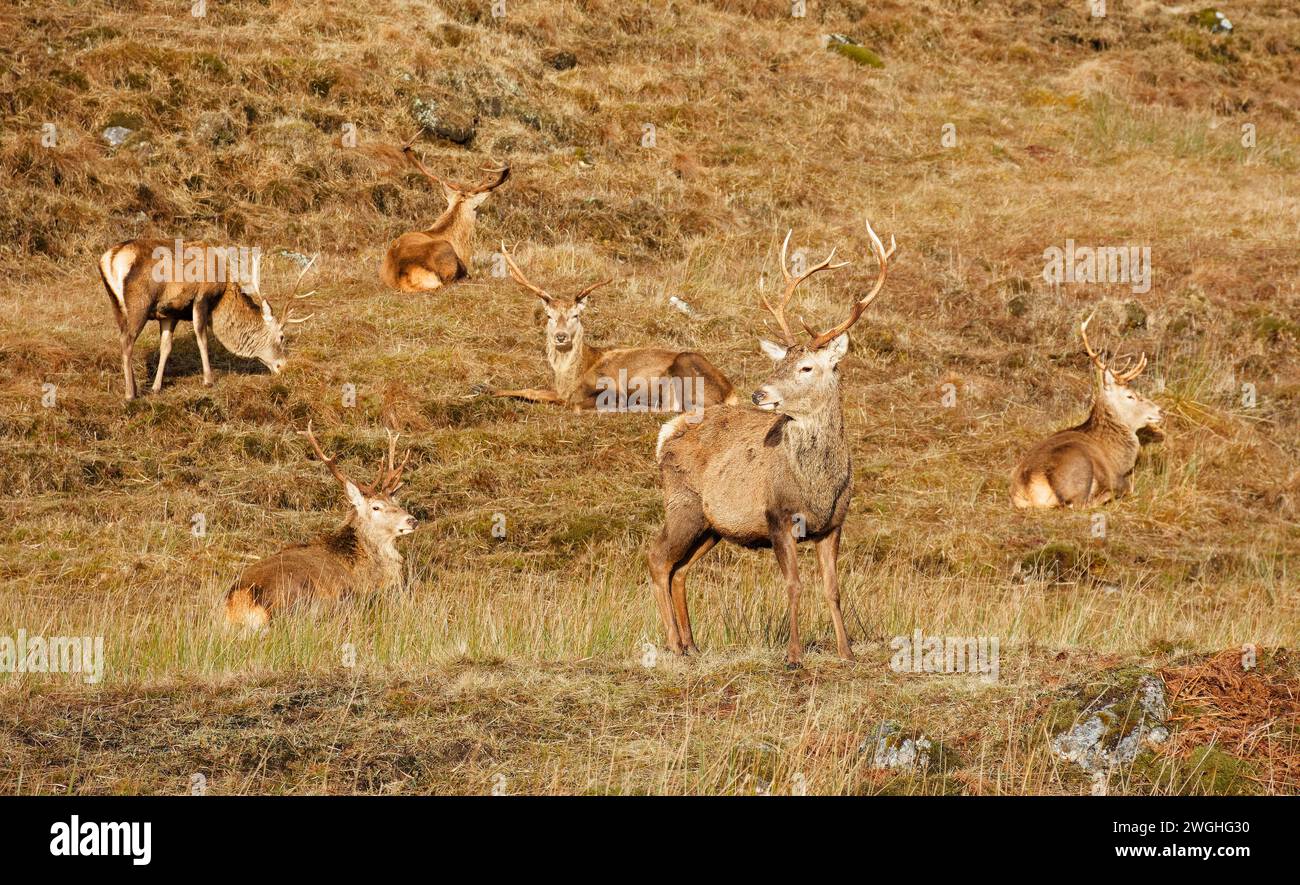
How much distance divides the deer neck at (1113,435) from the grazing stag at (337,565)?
7.67 metres

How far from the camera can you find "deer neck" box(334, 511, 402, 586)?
11.2 meters

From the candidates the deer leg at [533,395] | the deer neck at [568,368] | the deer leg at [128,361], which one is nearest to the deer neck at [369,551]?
the deer leg at [128,361]

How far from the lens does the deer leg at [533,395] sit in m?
16.3

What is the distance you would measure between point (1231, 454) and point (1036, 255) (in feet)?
20.7

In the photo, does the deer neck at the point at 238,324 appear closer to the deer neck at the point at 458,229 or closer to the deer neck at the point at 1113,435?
the deer neck at the point at 458,229

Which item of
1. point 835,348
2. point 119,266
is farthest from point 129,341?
point 835,348

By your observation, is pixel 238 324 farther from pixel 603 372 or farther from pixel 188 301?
pixel 603 372

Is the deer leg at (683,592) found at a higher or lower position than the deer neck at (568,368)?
lower

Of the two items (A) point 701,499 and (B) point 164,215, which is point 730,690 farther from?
(B) point 164,215

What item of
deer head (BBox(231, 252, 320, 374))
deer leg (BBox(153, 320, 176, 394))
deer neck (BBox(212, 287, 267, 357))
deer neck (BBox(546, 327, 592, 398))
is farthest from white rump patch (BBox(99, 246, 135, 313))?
deer neck (BBox(546, 327, 592, 398))

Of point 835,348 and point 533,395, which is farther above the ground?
point 835,348

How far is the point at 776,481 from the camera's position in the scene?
8586mm

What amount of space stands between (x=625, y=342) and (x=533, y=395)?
2031 millimetres

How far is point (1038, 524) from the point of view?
14500 millimetres
